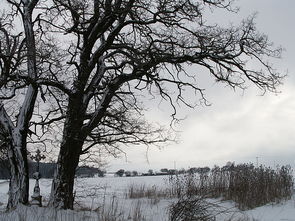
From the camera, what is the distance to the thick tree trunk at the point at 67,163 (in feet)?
33.8

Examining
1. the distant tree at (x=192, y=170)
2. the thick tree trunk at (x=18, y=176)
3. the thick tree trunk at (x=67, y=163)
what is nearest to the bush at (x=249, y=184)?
the distant tree at (x=192, y=170)

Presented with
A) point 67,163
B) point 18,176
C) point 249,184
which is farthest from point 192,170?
point 18,176

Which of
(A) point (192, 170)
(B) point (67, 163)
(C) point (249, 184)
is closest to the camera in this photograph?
(B) point (67, 163)

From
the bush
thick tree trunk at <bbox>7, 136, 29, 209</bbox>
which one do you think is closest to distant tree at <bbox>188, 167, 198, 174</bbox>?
the bush

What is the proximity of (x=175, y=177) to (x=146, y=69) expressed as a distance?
900cm

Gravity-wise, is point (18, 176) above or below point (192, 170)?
below

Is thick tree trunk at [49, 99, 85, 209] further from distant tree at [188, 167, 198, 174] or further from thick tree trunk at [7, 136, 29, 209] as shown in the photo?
distant tree at [188, 167, 198, 174]

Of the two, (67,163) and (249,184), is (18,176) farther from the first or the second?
(249,184)

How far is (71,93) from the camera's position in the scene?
10.7 m

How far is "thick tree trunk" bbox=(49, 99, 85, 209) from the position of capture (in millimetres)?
10312

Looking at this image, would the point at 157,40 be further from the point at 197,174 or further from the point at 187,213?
the point at 197,174

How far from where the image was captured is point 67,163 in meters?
10.4

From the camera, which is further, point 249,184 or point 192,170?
point 192,170

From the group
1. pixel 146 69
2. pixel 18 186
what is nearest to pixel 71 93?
pixel 146 69
